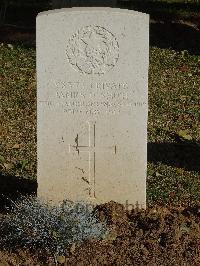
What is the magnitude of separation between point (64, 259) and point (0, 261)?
506 millimetres

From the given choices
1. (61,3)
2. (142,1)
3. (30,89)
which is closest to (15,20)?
(61,3)

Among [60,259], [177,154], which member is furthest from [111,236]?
[177,154]

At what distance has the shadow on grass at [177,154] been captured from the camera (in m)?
7.30

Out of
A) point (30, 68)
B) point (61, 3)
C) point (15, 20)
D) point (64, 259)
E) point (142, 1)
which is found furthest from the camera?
point (142, 1)

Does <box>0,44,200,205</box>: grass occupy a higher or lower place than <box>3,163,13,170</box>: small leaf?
higher

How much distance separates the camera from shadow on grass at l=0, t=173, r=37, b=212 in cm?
628

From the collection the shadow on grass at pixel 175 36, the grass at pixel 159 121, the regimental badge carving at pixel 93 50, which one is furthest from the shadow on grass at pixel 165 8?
the regimental badge carving at pixel 93 50

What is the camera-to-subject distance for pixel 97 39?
5.45 metres

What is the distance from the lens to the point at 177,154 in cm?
758

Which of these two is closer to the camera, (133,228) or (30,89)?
(133,228)

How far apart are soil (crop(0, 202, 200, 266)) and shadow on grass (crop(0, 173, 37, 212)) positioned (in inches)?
34.7

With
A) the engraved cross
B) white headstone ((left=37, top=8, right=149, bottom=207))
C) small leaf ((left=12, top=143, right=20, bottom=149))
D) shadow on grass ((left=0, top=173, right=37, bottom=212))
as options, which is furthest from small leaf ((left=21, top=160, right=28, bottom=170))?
the engraved cross

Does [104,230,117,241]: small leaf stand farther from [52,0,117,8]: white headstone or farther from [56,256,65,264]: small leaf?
[52,0,117,8]: white headstone

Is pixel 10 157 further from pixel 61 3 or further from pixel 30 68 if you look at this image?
pixel 61 3
